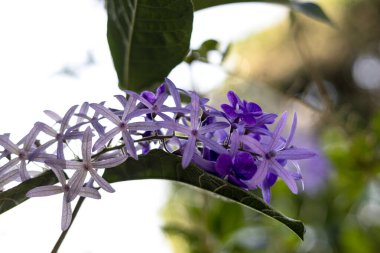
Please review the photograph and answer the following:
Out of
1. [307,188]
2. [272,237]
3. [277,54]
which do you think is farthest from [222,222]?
[277,54]

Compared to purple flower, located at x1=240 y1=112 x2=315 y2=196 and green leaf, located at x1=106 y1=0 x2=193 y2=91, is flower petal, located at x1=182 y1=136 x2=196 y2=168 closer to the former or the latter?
purple flower, located at x1=240 y1=112 x2=315 y2=196

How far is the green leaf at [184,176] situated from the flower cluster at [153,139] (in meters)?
0.01

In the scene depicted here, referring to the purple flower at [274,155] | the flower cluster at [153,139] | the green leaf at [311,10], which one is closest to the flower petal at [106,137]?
the flower cluster at [153,139]

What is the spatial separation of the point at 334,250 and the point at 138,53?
3.32ft

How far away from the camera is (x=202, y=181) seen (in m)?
0.47

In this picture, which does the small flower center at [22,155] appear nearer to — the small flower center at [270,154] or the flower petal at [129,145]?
the flower petal at [129,145]

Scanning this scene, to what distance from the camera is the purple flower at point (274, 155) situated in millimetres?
455

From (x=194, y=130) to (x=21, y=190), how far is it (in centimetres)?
16

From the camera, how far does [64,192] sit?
448mm

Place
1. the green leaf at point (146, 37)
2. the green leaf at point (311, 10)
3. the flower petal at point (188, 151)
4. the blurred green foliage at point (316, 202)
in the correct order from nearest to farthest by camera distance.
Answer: the flower petal at point (188, 151) < the green leaf at point (146, 37) < the green leaf at point (311, 10) < the blurred green foliage at point (316, 202)

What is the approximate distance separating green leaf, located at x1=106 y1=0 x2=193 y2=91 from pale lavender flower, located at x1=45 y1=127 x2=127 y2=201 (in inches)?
8.1

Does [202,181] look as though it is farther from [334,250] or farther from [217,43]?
[334,250]

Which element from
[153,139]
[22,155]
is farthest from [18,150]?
[153,139]

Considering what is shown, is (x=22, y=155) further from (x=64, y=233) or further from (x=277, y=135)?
(x=277, y=135)
